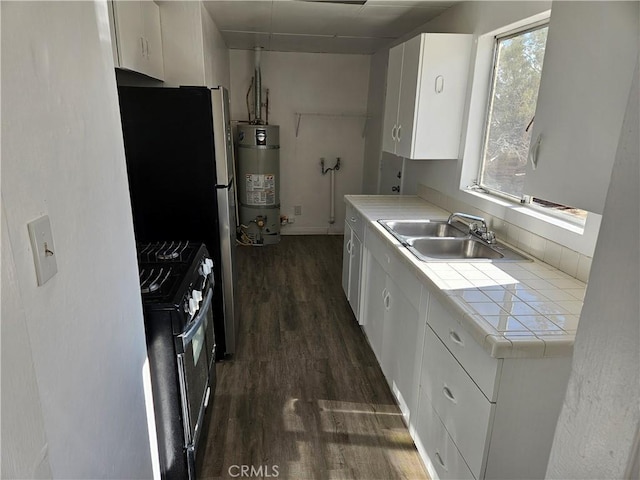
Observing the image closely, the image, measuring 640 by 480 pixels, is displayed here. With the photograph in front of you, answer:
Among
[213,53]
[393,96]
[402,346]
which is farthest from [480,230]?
[213,53]

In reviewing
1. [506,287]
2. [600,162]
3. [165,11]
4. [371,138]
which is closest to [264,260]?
[371,138]

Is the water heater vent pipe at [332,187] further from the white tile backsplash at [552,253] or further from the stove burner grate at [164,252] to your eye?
the white tile backsplash at [552,253]

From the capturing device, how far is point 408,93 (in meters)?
2.73

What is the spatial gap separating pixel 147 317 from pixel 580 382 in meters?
1.33

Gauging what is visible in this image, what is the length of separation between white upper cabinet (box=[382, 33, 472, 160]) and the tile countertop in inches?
36.0

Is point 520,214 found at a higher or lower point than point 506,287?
higher

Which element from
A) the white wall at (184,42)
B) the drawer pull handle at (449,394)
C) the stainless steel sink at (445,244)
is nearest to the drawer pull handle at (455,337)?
the drawer pull handle at (449,394)

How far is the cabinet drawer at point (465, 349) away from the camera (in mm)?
1242

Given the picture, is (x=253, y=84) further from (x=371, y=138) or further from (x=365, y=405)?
(x=365, y=405)

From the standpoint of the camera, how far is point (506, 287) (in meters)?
1.59

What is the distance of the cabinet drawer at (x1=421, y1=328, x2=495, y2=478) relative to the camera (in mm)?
1300

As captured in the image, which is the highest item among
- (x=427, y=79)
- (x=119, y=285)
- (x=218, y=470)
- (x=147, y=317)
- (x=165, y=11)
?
(x=165, y=11)

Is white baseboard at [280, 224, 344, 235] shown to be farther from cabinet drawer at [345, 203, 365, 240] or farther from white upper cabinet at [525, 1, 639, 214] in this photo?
white upper cabinet at [525, 1, 639, 214]

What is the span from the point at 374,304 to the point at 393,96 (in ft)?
5.03
